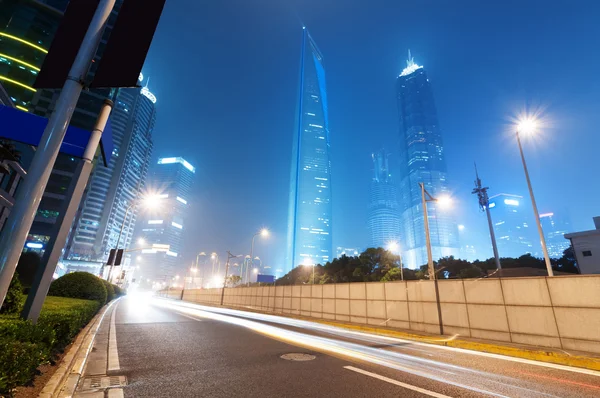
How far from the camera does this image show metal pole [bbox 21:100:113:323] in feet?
21.3

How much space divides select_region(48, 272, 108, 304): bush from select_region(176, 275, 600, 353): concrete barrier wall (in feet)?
54.4

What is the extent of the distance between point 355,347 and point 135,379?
674 cm

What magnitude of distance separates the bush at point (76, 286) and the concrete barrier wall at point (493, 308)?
16590 millimetres

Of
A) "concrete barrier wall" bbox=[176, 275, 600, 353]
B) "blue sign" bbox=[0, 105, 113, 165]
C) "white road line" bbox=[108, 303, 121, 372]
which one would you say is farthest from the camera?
"concrete barrier wall" bbox=[176, 275, 600, 353]

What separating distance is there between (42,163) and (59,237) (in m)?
3.83

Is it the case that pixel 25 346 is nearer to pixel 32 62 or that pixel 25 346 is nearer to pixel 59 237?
pixel 59 237

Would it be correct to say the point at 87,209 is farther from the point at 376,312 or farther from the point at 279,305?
the point at 376,312

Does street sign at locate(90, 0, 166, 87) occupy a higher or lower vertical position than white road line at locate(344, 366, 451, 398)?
higher

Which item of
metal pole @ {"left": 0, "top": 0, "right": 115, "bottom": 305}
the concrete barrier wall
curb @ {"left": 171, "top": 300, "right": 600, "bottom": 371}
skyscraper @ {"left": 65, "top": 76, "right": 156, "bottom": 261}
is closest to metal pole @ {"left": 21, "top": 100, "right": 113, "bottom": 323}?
metal pole @ {"left": 0, "top": 0, "right": 115, "bottom": 305}

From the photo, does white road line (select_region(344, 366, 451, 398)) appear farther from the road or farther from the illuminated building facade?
the illuminated building facade

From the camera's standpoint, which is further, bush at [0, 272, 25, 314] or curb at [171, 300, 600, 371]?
bush at [0, 272, 25, 314]

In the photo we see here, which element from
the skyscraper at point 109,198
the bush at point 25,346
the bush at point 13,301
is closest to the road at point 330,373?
the bush at point 25,346

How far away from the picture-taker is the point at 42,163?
4.48 metres

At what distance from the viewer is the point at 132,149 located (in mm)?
197125
